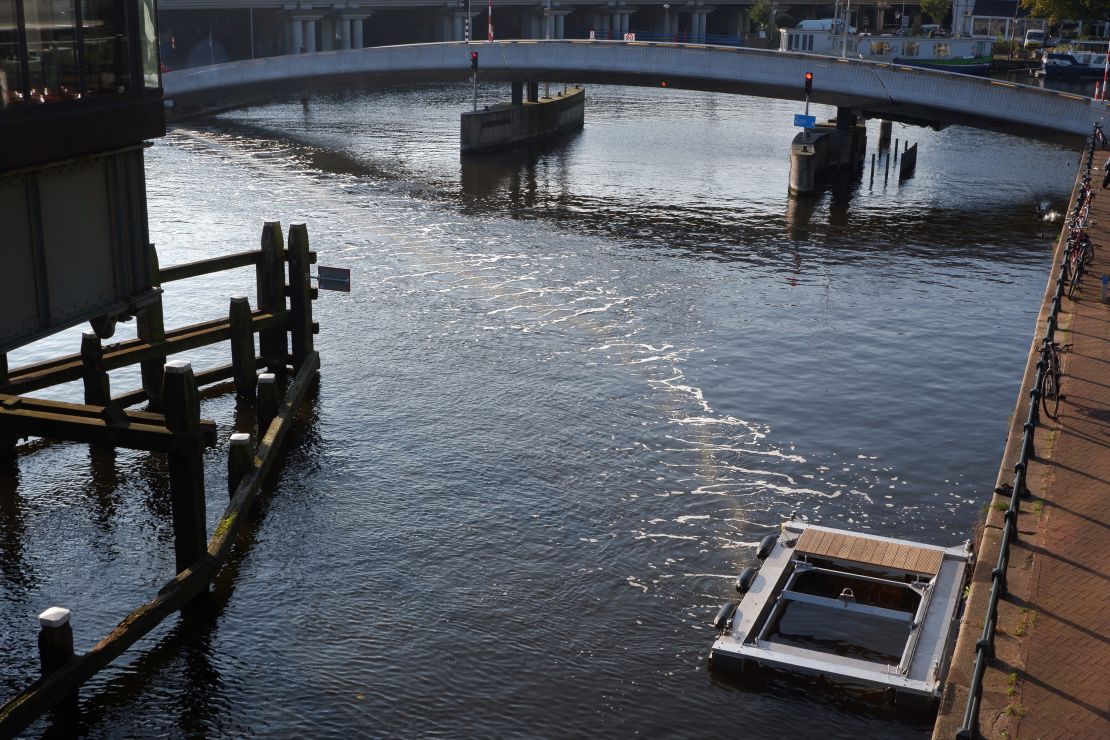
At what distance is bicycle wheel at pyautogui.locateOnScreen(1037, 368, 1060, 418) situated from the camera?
20.9 meters

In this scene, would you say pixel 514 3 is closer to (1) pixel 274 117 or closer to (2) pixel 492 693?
(1) pixel 274 117

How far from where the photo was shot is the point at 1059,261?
34.9 metres

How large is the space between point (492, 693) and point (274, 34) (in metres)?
103

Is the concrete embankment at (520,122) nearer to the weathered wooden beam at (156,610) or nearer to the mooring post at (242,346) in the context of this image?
the mooring post at (242,346)

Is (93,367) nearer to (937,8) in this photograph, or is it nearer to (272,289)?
(272,289)

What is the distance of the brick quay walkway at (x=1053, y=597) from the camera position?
1223cm

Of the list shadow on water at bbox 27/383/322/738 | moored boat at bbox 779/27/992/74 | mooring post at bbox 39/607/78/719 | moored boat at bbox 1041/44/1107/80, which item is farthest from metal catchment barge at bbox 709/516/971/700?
moored boat at bbox 1041/44/1107/80

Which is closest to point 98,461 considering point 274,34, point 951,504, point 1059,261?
point 951,504

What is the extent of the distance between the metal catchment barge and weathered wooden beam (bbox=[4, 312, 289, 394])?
1227cm

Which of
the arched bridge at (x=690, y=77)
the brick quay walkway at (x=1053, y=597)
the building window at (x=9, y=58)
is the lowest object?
the brick quay walkway at (x=1053, y=597)

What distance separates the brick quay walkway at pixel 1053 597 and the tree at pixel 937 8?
127 meters

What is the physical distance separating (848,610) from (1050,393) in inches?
239

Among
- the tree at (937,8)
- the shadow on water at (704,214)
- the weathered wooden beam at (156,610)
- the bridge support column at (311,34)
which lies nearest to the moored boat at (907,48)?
the tree at (937,8)

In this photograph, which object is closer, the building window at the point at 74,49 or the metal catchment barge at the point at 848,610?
the building window at the point at 74,49
